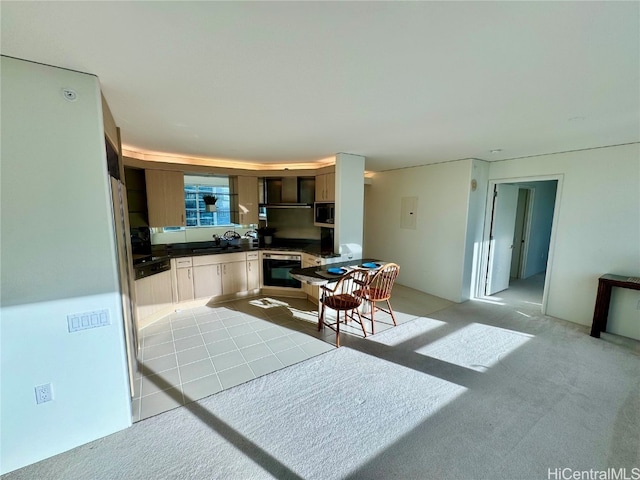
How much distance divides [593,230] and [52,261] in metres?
5.66

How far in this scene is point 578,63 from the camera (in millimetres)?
1459

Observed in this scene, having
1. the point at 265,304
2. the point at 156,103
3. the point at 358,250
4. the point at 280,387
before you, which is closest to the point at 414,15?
the point at 156,103

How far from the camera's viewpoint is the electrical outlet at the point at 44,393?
65.7 inches

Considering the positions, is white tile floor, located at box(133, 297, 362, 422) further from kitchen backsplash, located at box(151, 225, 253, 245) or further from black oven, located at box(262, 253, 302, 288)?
kitchen backsplash, located at box(151, 225, 253, 245)

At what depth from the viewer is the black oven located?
467 centimetres

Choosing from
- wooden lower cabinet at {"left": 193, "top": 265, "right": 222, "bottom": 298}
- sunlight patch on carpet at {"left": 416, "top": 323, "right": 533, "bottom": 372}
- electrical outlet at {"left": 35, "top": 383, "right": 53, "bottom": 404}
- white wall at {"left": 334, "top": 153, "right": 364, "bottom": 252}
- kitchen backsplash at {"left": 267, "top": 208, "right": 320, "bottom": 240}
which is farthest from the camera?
kitchen backsplash at {"left": 267, "top": 208, "right": 320, "bottom": 240}

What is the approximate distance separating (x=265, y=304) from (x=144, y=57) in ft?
11.8

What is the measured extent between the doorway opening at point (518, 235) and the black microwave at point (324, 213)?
2787 millimetres

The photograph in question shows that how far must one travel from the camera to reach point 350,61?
1473mm

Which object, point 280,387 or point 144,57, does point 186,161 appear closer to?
point 144,57

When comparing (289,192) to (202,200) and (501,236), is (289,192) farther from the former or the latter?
(501,236)

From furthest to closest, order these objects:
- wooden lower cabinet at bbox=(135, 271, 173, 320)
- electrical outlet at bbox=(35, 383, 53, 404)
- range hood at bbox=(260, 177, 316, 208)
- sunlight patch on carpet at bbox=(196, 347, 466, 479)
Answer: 1. range hood at bbox=(260, 177, 316, 208)
2. wooden lower cabinet at bbox=(135, 271, 173, 320)
3. sunlight patch on carpet at bbox=(196, 347, 466, 479)
4. electrical outlet at bbox=(35, 383, 53, 404)

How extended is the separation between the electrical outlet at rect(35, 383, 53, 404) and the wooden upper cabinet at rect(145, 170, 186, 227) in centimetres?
282

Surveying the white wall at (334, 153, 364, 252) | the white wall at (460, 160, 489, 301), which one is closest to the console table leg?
the white wall at (460, 160, 489, 301)
